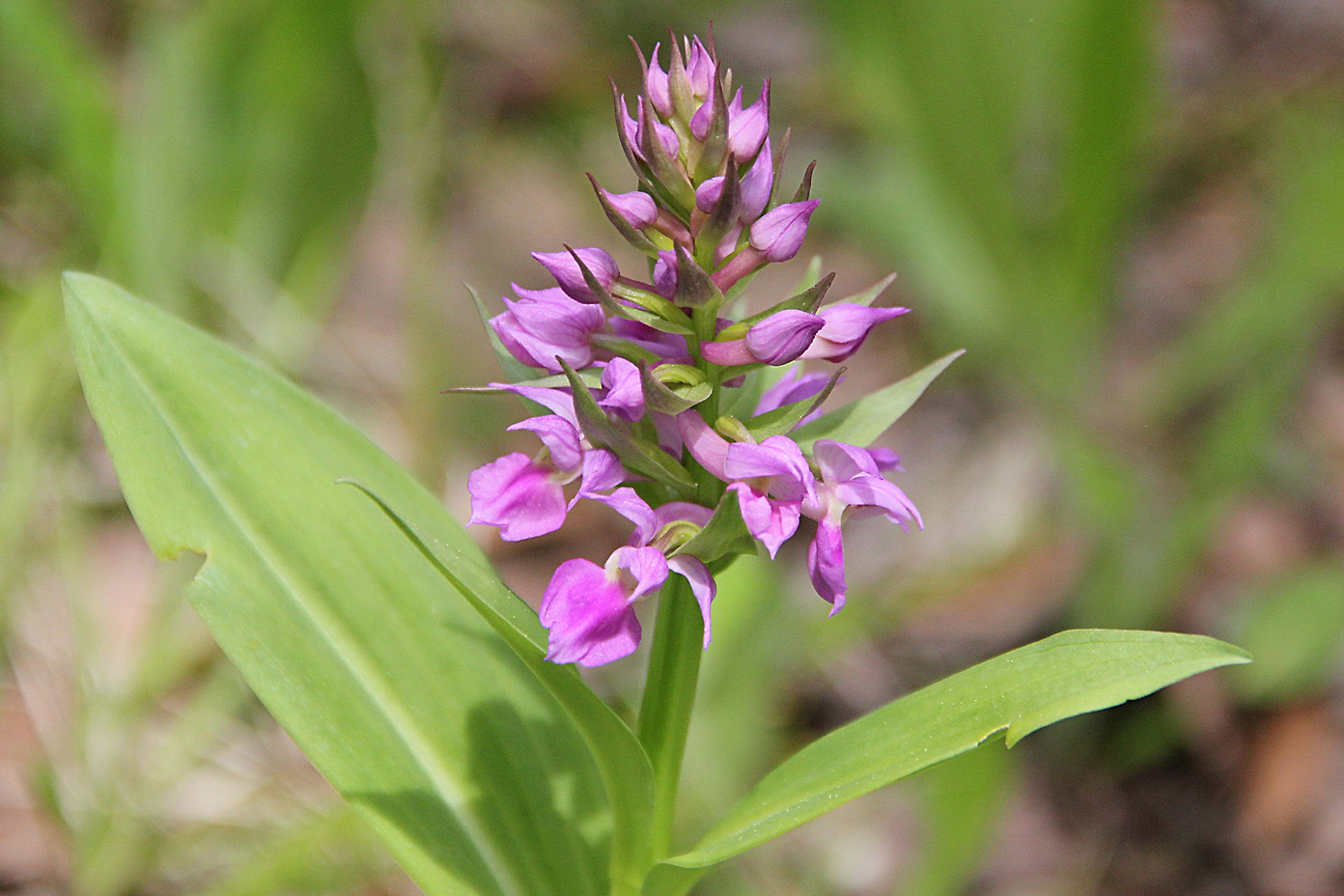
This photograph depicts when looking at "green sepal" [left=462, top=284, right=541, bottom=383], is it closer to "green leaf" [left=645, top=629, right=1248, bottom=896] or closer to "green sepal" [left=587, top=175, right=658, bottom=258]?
"green sepal" [left=587, top=175, right=658, bottom=258]

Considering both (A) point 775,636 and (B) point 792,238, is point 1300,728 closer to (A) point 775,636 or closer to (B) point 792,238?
(A) point 775,636

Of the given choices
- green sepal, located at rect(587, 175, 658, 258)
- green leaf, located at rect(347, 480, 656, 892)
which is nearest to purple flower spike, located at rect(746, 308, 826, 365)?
green sepal, located at rect(587, 175, 658, 258)

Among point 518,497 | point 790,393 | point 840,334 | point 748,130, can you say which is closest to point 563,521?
point 518,497

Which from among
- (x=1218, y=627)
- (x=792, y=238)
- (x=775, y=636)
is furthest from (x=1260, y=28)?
(x=792, y=238)

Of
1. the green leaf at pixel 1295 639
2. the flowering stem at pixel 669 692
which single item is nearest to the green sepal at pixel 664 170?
the flowering stem at pixel 669 692

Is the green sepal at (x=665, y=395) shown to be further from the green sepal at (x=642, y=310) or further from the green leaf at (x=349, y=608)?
the green leaf at (x=349, y=608)

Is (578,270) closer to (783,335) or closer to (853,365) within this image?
(783,335)
